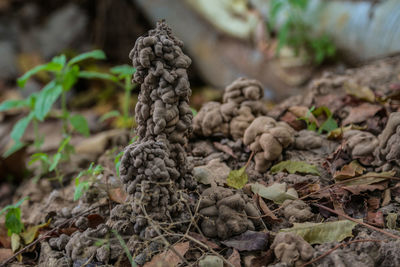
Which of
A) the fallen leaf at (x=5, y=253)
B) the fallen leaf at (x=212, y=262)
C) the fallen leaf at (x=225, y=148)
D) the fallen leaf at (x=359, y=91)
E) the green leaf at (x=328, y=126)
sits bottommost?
the fallen leaf at (x=5, y=253)

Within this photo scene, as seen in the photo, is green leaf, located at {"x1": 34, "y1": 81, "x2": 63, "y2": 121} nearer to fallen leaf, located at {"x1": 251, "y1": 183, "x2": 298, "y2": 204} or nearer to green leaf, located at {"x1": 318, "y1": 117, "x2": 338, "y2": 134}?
fallen leaf, located at {"x1": 251, "y1": 183, "x2": 298, "y2": 204}

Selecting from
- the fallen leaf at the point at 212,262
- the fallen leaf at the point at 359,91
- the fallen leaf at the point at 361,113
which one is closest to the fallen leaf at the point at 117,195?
the fallen leaf at the point at 212,262

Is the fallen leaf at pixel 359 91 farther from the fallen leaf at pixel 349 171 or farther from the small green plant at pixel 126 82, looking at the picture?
the small green plant at pixel 126 82

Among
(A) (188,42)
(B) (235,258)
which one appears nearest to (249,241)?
(B) (235,258)

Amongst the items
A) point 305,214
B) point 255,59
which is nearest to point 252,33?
point 255,59

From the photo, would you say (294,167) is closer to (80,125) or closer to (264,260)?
(264,260)

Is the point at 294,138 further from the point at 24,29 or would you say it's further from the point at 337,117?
the point at 24,29
